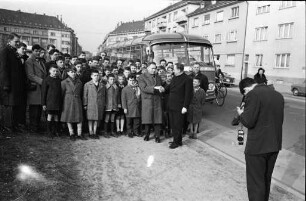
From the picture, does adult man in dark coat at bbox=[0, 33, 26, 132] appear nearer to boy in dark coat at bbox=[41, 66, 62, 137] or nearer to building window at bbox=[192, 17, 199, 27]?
boy in dark coat at bbox=[41, 66, 62, 137]

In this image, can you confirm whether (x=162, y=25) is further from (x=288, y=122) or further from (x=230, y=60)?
(x=288, y=122)

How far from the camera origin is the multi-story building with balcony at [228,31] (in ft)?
94.5

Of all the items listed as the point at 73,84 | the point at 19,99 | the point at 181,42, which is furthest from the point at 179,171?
the point at 181,42

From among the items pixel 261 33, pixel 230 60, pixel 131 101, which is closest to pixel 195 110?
pixel 131 101

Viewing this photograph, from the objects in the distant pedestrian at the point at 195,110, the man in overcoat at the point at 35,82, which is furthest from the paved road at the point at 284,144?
the man in overcoat at the point at 35,82

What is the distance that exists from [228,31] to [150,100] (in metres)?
27.5

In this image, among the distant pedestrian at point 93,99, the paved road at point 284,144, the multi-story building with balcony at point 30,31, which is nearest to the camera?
the paved road at point 284,144

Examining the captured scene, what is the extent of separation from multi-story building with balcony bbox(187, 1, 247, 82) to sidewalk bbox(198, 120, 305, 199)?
2304 cm

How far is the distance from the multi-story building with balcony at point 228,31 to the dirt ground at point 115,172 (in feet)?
84.3

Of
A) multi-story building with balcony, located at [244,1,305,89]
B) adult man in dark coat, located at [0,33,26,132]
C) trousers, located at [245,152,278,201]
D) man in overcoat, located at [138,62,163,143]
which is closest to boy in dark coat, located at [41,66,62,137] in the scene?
adult man in dark coat, located at [0,33,26,132]

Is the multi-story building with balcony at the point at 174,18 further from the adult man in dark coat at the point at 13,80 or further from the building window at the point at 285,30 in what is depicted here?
the adult man in dark coat at the point at 13,80

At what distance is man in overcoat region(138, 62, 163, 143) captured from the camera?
20.1 feet

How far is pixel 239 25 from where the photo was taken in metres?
28.9

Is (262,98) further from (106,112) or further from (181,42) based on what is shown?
(181,42)
